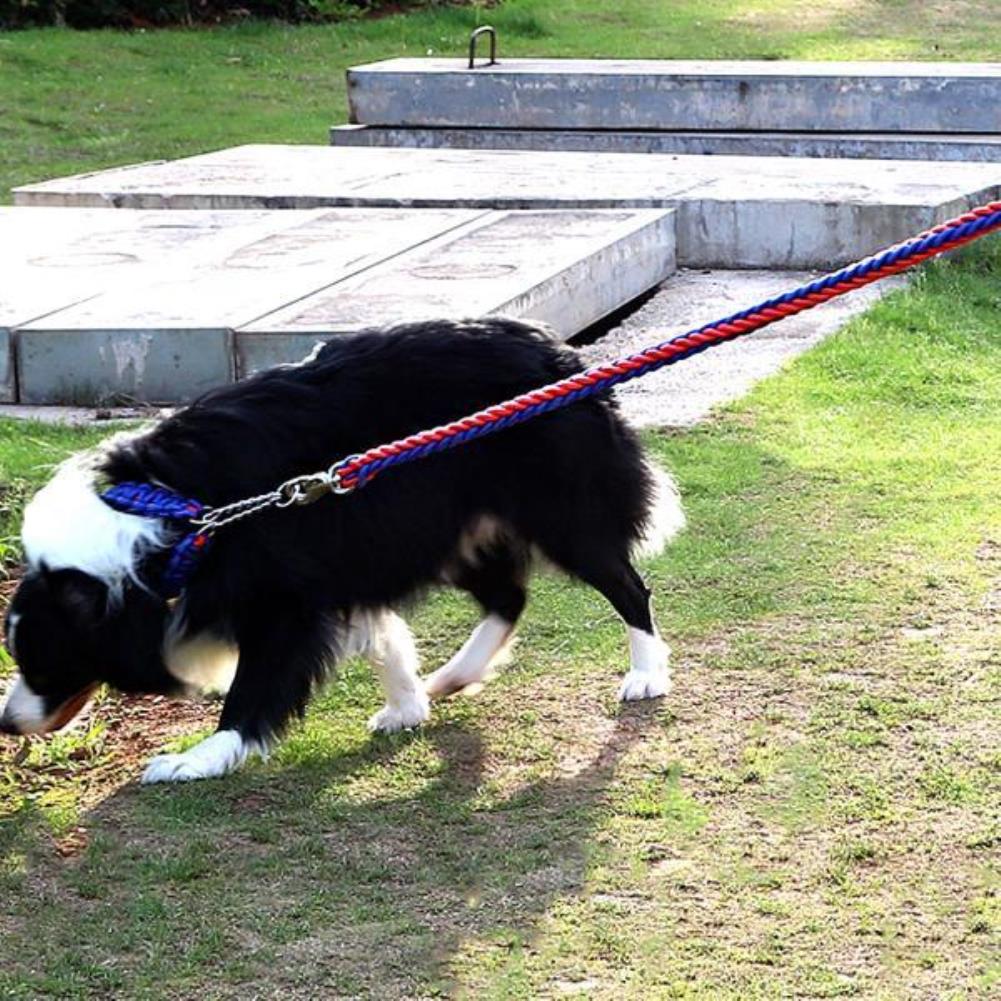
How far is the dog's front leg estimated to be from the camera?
4289mm

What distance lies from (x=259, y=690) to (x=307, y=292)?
3.28 metres

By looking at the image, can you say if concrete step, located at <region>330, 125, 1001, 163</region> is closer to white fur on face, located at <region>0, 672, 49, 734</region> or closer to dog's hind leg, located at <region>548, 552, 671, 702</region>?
dog's hind leg, located at <region>548, 552, 671, 702</region>

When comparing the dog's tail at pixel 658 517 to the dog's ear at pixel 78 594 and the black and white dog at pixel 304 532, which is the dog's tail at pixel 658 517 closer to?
the black and white dog at pixel 304 532

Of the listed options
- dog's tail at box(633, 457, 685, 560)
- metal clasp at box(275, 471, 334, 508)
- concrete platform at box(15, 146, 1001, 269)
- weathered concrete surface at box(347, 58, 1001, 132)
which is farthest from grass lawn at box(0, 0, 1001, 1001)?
weathered concrete surface at box(347, 58, 1001, 132)

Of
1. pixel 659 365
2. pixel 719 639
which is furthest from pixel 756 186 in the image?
pixel 659 365

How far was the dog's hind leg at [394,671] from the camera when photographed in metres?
4.54

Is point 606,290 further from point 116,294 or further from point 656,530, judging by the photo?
point 656,530

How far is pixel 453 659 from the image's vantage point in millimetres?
4871

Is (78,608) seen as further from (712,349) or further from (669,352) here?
(712,349)

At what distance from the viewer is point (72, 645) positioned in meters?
4.25

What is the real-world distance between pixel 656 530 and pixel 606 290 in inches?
134

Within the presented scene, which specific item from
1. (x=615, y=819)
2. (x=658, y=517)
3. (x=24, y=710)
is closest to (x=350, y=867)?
(x=615, y=819)

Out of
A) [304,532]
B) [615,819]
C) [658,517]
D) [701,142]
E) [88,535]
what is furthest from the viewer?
[701,142]

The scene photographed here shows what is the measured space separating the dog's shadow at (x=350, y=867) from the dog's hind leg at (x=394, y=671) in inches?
2.7
